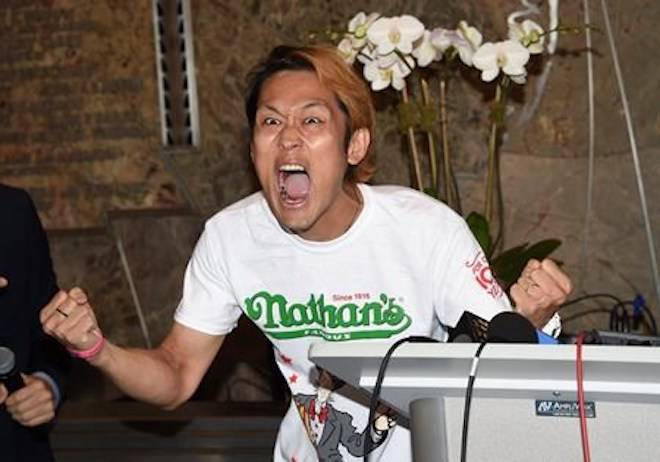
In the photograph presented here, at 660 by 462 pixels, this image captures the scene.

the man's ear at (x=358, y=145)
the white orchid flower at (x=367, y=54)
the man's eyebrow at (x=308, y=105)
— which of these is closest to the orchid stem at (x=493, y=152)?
the white orchid flower at (x=367, y=54)

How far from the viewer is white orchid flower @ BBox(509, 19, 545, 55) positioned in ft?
10.7

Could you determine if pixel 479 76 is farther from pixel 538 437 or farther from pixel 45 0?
pixel 538 437

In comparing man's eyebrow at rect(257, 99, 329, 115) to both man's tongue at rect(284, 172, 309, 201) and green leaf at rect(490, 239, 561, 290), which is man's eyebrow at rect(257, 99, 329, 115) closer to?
man's tongue at rect(284, 172, 309, 201)

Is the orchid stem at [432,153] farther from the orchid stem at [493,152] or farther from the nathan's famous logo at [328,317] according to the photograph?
the nathan's famous logo at [328,317]

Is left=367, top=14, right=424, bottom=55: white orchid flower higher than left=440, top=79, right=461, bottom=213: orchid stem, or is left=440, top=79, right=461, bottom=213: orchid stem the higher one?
left=367, top=14, right=424, bottom=55: white orchid flower

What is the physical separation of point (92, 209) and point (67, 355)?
2146 mm

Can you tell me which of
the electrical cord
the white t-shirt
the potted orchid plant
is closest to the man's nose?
the white t-shirt

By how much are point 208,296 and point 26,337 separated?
0.40 m

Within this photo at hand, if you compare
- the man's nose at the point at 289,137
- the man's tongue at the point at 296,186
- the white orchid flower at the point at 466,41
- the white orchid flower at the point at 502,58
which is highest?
the white orchid flower at the point at 466,41

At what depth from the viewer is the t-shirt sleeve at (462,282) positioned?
1824mm

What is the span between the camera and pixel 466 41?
331 centimetres

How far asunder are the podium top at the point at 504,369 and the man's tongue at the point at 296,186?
653 mm

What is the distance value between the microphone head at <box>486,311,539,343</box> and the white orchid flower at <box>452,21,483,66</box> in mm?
2010

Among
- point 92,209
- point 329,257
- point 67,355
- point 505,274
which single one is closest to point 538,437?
point 329,257
